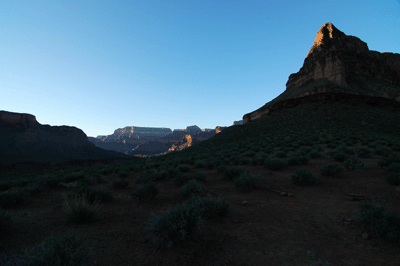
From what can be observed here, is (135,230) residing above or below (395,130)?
below

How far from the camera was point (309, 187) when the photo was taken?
6.00 m

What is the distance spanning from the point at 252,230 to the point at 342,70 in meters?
50.6

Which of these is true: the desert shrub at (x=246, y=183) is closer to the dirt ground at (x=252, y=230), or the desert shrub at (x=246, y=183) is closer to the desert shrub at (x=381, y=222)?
the dirt ground at (x=252, y=230)

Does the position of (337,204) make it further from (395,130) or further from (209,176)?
(395,130)

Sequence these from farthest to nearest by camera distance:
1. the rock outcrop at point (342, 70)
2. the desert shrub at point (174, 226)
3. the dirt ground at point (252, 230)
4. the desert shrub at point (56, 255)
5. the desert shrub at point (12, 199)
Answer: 1. the rock outcrop at point (342, 70)
2. the desert shrub at point (12, 199)
3. the desert shrub at point (174, 226)
4. the dirt ground at point (252, 230)
5. the desert shrub at point (56, 255)

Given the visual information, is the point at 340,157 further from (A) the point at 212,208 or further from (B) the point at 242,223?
(A) the point at 212,208

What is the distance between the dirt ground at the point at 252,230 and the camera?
271cm

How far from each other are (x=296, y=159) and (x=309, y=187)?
3468mm

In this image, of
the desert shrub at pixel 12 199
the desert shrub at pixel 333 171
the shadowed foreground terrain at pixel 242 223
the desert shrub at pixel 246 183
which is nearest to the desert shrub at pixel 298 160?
the shadowed foreground terrain at pixel 242 223

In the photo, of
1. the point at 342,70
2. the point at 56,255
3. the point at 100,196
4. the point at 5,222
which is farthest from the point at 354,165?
the point at 342,70

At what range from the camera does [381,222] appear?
2.98 m

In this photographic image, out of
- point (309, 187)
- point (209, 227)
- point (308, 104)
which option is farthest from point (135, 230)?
point (308, 104)

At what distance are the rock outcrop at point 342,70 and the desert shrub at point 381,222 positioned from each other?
37474 mm

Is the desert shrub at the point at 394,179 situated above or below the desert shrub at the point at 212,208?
above
